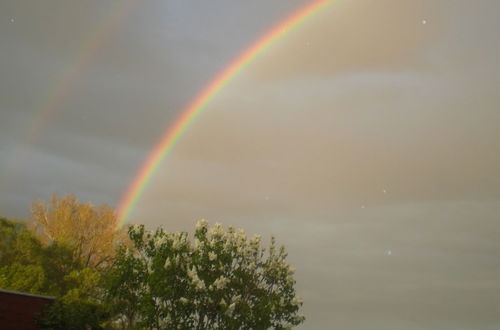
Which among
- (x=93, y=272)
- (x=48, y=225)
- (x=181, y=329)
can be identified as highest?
(x=48, y=225)

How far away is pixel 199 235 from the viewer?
1251 inches

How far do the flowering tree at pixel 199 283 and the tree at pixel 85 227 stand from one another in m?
19.1

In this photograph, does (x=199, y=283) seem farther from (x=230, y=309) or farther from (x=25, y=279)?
(x=25, y=279)

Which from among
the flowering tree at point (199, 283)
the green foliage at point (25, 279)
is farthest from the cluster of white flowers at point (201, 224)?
the green foliage at point (25, 279)

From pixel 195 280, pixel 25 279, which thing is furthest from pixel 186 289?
pixel 25 279

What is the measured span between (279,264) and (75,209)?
24.3 meters

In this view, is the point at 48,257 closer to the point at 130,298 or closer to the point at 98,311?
the point at 98,311

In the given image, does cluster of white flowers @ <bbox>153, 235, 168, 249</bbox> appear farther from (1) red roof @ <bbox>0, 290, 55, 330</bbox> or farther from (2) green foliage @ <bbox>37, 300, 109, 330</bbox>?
(1) red roof @ <bbox>0, 290, 55, 330</bbox>

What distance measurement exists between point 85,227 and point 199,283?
25011mm

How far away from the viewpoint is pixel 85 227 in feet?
165

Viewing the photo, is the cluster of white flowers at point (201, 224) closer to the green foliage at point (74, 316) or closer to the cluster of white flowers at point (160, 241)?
the cluster of white flowers at point (160, 241)

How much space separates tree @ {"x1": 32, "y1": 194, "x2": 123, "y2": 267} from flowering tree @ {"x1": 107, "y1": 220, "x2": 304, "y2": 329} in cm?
1913

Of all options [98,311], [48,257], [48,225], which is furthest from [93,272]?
[48,225]

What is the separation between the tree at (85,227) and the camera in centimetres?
4978
